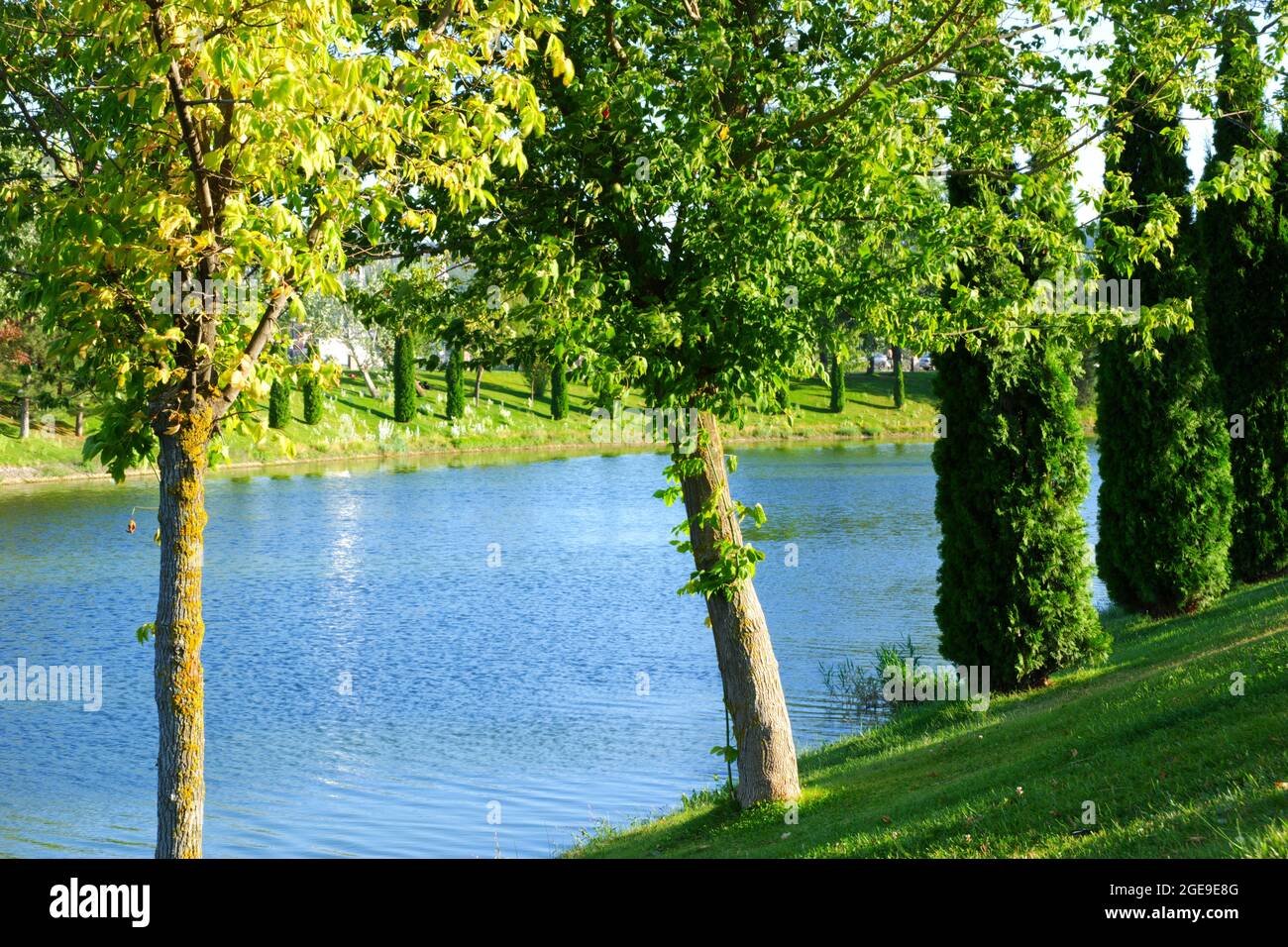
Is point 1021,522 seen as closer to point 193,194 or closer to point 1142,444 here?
point 1142,444

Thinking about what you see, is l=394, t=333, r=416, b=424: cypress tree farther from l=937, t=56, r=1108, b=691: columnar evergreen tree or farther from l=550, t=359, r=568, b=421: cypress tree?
l=937, t=56, r=1108, b=691: columnar evergreen tree

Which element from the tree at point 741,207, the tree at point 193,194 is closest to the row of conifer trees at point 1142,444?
the tree at point 741,207

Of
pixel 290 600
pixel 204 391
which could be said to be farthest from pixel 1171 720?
pixel 290 600

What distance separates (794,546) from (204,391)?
2335 centimetres

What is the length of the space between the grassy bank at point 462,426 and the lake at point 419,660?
30.7 ft

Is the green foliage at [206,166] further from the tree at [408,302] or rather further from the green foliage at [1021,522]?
the green foliage at [1021,522]

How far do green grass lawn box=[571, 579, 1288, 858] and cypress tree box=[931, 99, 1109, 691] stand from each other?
0.56 meters

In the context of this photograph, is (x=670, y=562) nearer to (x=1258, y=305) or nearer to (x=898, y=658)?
(x=898, y=658)

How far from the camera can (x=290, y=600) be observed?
23.9 meters

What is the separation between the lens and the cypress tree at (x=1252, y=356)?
1722 cm

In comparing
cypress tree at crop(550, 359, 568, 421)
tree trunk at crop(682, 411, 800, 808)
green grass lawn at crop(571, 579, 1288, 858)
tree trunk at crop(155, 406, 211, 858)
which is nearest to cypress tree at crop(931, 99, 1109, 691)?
green grass lawn at crop(571, 579, 1288, 858)

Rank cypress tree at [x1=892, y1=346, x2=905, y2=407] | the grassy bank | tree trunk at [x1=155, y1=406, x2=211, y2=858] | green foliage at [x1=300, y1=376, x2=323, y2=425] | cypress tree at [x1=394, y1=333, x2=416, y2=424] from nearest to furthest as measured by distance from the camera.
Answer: tree trunk at [x1=155, y1=406, x2=211, y2=858]
the grassy bank
green foliage at [x1=300, y1=376, x2=323, y2=425]
cypress tree at [x1=394, y1=333, x2=416, y2=424]
cypress tree at [x1=892, y1=346, x2=905, y2=407]

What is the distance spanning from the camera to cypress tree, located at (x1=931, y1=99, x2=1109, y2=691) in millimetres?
12930
